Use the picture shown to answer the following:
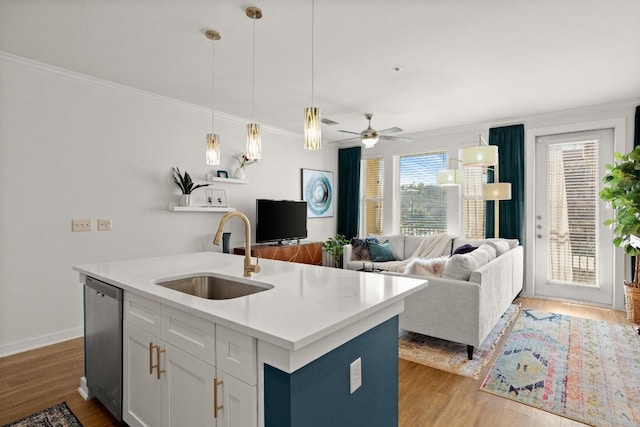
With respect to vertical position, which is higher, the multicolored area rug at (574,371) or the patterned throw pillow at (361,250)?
the patterned throw pillow at (361,250)

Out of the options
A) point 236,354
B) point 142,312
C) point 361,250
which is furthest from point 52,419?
point 361,250

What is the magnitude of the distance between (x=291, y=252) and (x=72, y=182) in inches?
110

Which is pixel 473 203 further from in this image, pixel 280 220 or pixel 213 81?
pixel 213 81

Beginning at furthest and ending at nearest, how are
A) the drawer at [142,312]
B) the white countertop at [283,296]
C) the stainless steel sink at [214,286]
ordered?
1. the stainless steel sink at [214,286]
2. the drawer at [142,312]
3. the white countertop at [283,296]

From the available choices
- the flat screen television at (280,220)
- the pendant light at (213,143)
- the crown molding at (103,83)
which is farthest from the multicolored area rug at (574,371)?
the crown molding at (103,83)

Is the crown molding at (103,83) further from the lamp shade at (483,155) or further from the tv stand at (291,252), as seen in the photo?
the lamp shade at (483,155)

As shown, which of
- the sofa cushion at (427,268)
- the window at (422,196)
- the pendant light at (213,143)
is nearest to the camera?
the pendant light at (213,143)

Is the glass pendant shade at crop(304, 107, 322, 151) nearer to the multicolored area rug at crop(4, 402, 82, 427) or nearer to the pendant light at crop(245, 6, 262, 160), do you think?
the pendant light at crop(245, 6, 262, 160)

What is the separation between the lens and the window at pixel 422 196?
5.71 metres

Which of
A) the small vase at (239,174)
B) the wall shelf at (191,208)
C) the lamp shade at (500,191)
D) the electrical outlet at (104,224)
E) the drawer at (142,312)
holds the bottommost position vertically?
the drawer at (142,312)

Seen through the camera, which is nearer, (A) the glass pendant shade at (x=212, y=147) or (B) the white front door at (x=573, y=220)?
(A) the glass pendant shade at (x=212, y=147)

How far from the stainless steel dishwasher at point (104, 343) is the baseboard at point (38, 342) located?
1.34 meters

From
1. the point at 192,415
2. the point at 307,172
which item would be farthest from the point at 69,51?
the point at 307,172

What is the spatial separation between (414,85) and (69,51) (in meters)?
3.21
